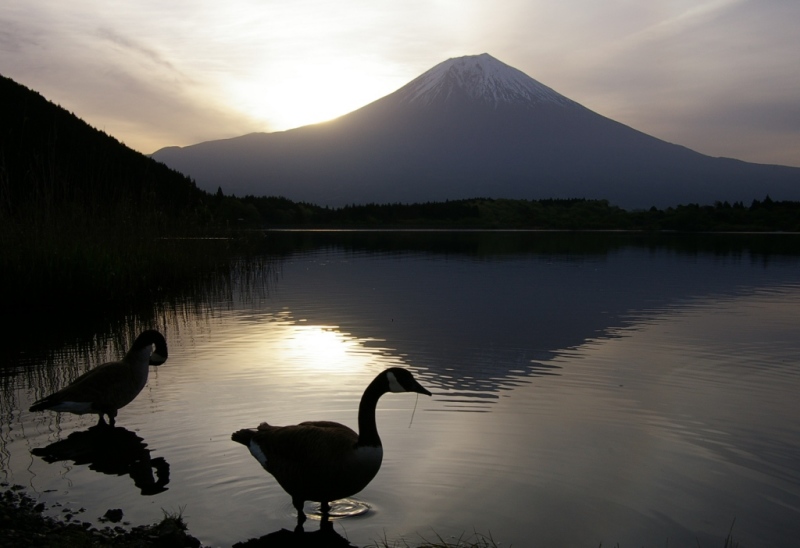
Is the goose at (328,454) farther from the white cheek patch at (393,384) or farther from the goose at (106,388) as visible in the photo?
the goose at (106,388)

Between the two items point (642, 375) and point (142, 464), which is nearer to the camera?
point (142, 464)

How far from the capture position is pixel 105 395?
9211 mm

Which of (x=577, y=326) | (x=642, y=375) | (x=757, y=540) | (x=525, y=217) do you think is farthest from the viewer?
(x=525, y=217)

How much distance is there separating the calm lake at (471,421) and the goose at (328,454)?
374 millimetres

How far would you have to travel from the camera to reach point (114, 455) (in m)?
8.38

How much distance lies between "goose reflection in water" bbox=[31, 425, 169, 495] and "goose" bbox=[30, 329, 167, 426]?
334 mm

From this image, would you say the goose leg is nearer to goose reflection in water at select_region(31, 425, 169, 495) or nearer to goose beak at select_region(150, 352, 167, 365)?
goose reflection in water at select_region(31, 425, 169, 495)

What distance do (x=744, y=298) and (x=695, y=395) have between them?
1541 cm

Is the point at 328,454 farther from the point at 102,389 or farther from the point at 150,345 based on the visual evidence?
the point at 150,345

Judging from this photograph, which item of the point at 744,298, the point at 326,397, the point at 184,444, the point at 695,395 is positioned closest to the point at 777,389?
the point at 695,395

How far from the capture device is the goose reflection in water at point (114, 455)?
7.68 metres

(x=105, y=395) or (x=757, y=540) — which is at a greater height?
(x=105, y=395)

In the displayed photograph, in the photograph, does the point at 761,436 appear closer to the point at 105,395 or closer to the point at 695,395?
the point at 695,395

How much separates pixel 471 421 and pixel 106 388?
4.80 m
